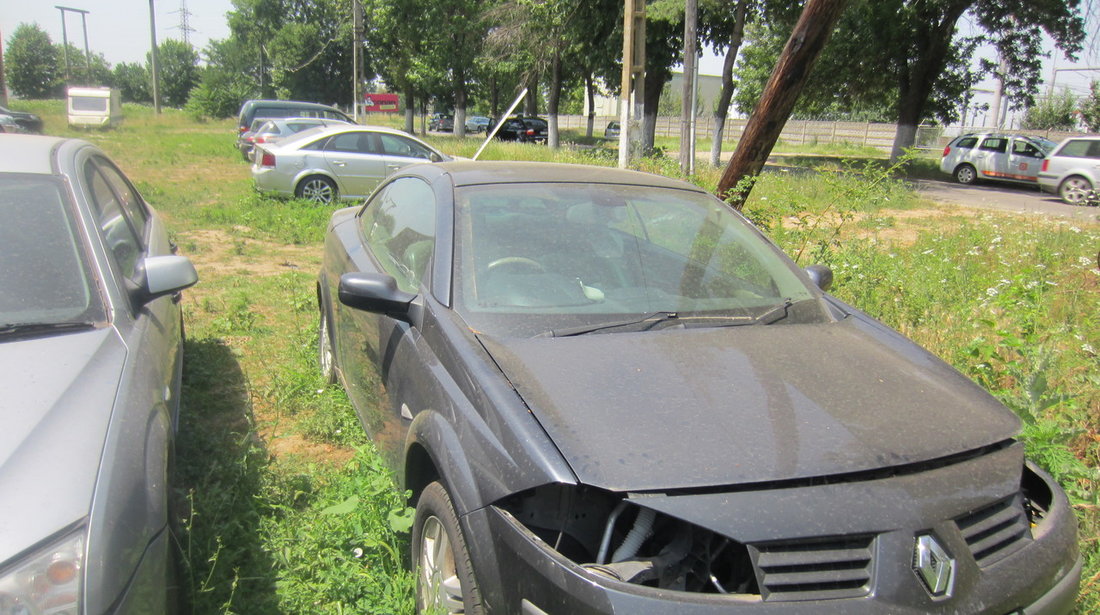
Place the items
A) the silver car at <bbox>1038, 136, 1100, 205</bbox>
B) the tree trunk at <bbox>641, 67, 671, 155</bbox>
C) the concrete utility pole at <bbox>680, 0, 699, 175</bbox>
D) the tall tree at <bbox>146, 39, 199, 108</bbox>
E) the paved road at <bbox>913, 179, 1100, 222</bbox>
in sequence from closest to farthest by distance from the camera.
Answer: the concrete utility pole at <bbox>680, 0, 699, 175</bbox>, the paved road at <bbox>913, 179, 1100, 222</bbox>, the silver car at <bbox>1038, 136, 1100, 205</bbox>, the tree trunk at <bbox>641, 67, 671, 155</bbox>, the tall tree at <bbox>146, 39, 199, 108</bbox>

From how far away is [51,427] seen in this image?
1924 millimetres

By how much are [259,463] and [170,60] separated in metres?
96.7

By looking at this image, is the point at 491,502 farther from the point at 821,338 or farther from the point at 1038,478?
the point at 1038,478

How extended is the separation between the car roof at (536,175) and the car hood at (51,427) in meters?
1.62

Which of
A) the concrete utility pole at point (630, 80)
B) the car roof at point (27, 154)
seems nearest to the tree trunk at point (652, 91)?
the concrete utility pole at point (630, 80)

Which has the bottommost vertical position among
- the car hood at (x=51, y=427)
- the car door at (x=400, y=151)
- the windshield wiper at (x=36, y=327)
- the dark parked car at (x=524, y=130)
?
the car hood at (x=51, y=427)

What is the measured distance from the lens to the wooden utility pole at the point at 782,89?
5.78m

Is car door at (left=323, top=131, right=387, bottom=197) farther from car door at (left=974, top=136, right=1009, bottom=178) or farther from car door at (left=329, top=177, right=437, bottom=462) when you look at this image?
car door at (left=974, top=136, right=1009, bottom=178)

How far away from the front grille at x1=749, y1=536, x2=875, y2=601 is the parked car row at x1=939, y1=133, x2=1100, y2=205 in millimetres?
18335

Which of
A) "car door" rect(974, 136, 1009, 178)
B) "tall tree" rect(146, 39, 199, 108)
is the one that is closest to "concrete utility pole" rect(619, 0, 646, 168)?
"car door" rect(974, 136, 1009, 178)

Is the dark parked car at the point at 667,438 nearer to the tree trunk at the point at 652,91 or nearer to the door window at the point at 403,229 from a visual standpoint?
the door window at the point at 403,229

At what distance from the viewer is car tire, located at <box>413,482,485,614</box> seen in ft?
6.72

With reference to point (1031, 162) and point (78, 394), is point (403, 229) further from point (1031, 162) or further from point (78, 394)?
point (1031, 162)

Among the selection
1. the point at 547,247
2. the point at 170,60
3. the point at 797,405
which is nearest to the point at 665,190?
the point at 547,247
